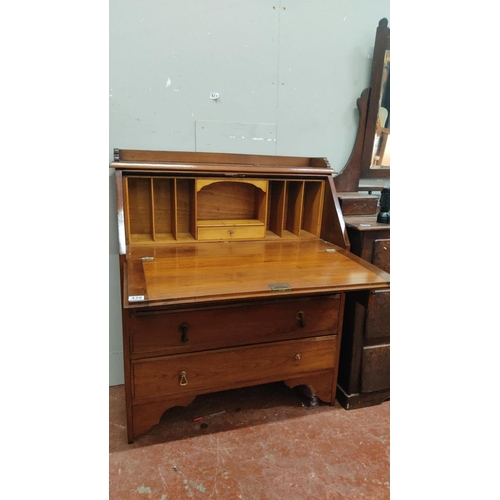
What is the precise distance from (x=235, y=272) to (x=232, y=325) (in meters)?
0.28

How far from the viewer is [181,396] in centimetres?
158

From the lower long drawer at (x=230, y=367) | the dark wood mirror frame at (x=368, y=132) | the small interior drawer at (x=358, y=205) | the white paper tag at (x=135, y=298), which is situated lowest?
the lower long drawer at (x=230, y=367)

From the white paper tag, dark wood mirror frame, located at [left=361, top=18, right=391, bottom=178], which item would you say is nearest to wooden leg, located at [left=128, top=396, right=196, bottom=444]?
the white paper tag

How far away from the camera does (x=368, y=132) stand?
6.98ft

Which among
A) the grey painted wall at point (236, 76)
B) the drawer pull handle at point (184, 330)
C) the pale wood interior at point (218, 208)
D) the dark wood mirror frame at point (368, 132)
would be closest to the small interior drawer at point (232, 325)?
the drawer pull handle at point (184, 330)

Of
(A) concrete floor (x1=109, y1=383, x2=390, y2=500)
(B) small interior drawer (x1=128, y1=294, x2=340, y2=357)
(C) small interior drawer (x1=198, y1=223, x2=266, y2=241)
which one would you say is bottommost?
(A) concrete floor (x1=109, y1=383, x2=390, y2=500)

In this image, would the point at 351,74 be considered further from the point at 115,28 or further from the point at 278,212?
the point at 115,28

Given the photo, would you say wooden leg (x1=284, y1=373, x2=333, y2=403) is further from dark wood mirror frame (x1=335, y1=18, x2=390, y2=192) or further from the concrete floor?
dark wood mirror frame (x1=335, y1=18, x2=390, y2=192)

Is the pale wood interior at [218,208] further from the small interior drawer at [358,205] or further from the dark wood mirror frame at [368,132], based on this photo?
the dark wood mirror frame at [368,132]

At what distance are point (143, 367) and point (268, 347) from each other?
54 cm

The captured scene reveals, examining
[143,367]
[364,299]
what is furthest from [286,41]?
[143,367]

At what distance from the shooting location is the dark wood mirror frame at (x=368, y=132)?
2.02m

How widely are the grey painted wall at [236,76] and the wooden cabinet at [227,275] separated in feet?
0.44

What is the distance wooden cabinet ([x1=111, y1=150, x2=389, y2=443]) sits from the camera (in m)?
1.36
